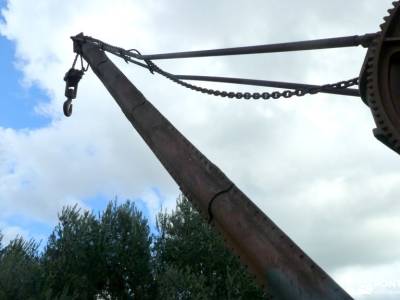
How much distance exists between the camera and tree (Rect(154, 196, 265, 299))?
62.5 feet

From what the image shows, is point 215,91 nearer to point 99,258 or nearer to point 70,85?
point 70,85

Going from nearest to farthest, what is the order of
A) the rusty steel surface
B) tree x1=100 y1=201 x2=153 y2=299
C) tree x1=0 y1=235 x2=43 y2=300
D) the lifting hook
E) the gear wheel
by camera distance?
the gear wheel
the rusty steel surface
the lifting hook
tree x1=0 y1=235 x2=43 y2=300
tree x1=100 y1=201 x2=153 y2=299

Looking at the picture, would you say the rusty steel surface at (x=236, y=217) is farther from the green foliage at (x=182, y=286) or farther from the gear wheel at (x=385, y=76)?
the green foliage at (x=182, y=286)

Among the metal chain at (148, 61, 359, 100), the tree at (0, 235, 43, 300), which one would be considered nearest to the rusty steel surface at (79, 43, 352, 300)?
the metal chain at (148, 61, 359, 100)

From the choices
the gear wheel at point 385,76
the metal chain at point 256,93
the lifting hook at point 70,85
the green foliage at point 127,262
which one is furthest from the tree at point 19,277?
the gear wheel at point 385,76

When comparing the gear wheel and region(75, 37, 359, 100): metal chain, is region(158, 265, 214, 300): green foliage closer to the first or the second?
region(75, 37, 359, 100): metal chain

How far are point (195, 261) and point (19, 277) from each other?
655 centimetres

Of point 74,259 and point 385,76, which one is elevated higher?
point 74,259

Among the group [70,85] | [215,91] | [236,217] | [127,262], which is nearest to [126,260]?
[127,262]

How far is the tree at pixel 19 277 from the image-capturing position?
16.9 meters

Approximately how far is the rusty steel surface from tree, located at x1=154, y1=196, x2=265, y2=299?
13.8 m

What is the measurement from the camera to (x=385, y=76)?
11.8 ft

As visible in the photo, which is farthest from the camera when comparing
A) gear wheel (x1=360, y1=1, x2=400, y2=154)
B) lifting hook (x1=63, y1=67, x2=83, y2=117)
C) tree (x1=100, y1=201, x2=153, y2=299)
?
tree (x1=100, y1=201, x2=153, y2=299)

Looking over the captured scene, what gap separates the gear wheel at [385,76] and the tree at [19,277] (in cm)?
→ 1559
